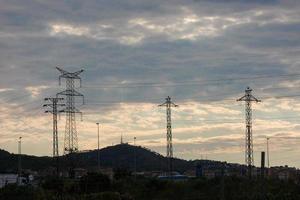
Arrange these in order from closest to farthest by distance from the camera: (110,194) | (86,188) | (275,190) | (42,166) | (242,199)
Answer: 1. (242,199)
2. (110,194)
3. (275,190)
4. (86,188)
5. (42,166)

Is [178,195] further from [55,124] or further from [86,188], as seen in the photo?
[55,124]

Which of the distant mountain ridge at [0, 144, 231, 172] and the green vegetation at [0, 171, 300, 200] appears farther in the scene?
the distant mountain ridge at [0, 144, 231, 172]

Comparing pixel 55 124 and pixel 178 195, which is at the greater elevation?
pixel 55 124

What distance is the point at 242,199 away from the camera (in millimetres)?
37062

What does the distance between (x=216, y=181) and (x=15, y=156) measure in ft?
353

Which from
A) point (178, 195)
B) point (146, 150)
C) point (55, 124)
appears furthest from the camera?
point (146, 150)

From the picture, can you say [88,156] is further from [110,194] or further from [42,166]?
[110,194]

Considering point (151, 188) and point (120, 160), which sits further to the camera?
point (120, 160)

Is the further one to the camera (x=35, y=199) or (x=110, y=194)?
(x=110, y=194)

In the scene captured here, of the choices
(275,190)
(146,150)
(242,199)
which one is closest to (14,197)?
(242,199)

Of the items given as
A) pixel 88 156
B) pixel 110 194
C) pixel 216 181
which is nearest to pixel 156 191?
pixel 216 181

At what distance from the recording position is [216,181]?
66.0 m

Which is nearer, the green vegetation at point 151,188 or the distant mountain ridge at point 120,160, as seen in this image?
the green vegetation at point 151,188

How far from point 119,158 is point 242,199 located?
139831 millimetres
